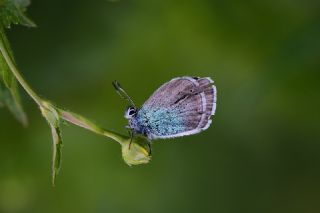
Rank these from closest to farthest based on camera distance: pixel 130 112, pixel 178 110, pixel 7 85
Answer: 1. pixel 7 85
2. pixel 178 110
3. pixel 130 112

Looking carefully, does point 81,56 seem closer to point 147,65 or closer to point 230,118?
point 147,65

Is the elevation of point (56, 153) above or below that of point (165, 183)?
above

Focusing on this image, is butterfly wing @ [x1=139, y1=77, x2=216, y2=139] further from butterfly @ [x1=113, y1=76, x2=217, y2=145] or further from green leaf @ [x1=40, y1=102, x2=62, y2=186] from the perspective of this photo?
green leaf @ [x1=40, y1=102, x2=62, y2=186]

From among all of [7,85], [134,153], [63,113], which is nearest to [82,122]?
[63,113]

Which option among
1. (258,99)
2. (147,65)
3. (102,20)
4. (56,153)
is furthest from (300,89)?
(56,153)

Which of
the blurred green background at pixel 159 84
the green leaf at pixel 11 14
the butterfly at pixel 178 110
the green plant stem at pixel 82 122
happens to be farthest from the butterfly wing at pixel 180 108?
the blurred green background at pixel 159 84

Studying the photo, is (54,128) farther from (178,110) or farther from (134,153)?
(178,110)

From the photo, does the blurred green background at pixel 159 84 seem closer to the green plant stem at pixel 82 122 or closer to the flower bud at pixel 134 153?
the flower bud at pixel 134 153
